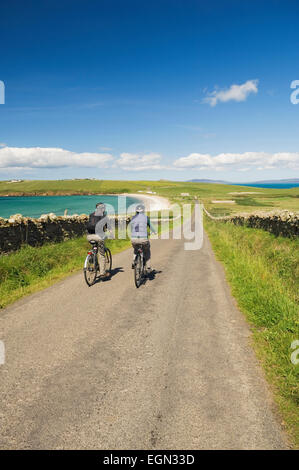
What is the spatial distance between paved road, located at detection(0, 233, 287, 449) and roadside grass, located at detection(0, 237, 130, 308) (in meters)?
1.11

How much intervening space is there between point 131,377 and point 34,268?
24.8 ft

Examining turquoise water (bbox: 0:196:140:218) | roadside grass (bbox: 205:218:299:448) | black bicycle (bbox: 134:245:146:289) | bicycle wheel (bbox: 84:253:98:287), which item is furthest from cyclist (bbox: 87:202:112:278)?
turquoise water (bbox: 0:196:140:218)

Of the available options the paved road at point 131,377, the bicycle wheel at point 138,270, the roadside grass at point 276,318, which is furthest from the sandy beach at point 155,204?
the paved road at point 131,377

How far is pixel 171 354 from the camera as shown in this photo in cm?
499

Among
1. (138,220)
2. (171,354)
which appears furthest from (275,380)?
(138,220)

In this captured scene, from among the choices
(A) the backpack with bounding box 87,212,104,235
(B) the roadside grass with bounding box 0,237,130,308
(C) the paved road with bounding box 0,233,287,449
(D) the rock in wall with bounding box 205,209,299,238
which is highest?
(A) the backpack with bounding box 87,212,104,235

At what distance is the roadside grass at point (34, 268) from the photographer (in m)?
8.75

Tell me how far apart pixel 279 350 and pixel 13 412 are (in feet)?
14.4

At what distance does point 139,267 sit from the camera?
9.63m

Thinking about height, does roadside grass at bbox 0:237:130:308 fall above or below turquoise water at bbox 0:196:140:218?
below

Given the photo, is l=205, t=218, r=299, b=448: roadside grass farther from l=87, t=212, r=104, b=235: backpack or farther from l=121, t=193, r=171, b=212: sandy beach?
l=121, t=193, r=171, b=212: sandy beach

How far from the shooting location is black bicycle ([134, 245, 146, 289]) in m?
9.23

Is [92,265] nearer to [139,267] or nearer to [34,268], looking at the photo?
[139,267]
